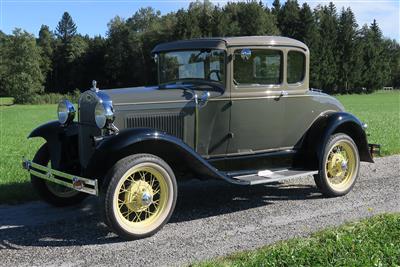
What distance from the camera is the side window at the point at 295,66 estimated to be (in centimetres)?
669

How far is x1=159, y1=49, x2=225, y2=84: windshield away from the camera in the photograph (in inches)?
241

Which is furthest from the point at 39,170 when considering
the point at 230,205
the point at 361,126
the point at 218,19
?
the point at 218,19

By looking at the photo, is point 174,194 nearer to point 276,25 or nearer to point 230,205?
point 230,205

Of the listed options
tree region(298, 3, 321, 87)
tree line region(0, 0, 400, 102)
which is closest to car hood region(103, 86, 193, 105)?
tree line region(0, 0, 400, 102)

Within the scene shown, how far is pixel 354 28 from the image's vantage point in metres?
82.2

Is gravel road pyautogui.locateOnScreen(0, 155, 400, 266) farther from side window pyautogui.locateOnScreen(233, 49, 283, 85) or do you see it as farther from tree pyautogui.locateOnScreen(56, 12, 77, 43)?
tree pyautogui.locateOnScreen(56, 12, 77, 43)

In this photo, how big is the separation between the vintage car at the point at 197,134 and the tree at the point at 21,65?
220 ft

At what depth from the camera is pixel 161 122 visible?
19.0 ft

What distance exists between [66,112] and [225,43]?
7.53 ft

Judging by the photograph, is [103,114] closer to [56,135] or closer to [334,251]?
[56,135]

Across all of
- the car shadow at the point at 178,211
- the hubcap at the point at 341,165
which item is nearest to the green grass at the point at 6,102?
the car shadow at the point at 178,211

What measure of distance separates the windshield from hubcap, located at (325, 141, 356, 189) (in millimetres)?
2066

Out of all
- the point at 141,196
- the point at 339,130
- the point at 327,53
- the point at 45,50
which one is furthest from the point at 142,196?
the point at 45,50

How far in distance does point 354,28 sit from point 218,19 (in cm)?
2657
